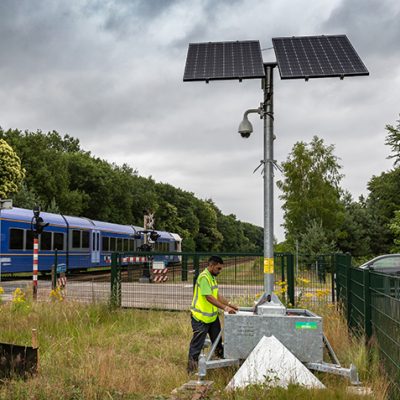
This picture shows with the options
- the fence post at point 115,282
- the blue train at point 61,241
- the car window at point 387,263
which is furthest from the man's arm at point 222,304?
the blue train at point 61,241

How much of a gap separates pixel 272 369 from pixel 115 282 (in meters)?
7.35

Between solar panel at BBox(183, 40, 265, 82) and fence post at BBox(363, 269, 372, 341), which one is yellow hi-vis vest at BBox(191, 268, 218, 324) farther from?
solar panel at BBox(183, 40, 265, 82)

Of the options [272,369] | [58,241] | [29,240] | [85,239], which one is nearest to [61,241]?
[58,241]

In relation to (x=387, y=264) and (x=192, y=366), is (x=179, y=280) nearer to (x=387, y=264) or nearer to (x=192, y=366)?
(x=192, y=366)

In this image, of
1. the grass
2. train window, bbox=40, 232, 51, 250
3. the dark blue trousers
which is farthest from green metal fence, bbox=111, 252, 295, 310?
train window, bbox=40, 232, 51, 250

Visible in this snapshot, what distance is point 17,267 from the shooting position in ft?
75.3

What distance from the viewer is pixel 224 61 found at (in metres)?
8.05

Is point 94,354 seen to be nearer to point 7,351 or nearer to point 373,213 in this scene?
point 7,351

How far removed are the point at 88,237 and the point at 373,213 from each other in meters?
26.7

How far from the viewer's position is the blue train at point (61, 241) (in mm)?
22375

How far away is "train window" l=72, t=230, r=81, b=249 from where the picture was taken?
28109 mm

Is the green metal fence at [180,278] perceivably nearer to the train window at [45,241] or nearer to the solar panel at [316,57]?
the solar panel at [316,57]

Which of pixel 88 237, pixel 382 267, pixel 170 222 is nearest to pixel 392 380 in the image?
pixel 382 267

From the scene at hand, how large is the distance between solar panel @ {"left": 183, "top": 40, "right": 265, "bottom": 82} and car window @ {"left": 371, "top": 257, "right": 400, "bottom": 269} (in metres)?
10.2
